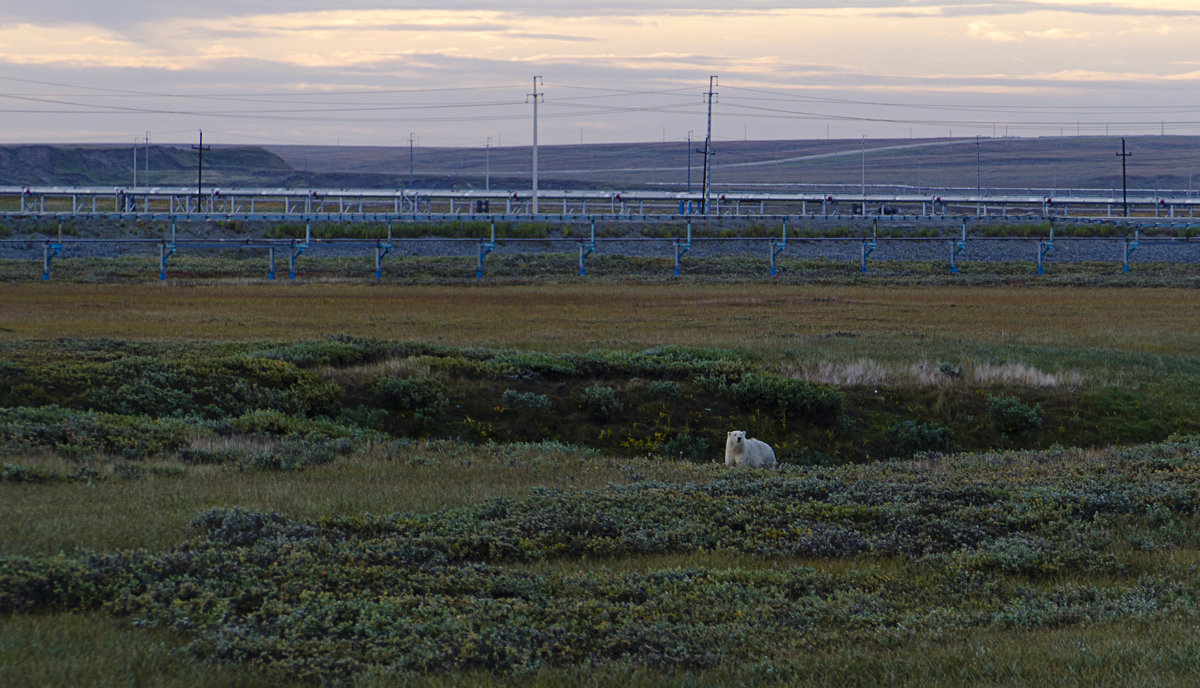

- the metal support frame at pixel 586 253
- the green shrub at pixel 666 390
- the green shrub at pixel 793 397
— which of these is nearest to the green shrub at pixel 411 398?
the green shrub at pixel 666 390

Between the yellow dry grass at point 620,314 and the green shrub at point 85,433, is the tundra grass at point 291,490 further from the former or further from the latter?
the yellow dry grass at point 620,314

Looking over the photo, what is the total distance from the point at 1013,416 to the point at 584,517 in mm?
12547

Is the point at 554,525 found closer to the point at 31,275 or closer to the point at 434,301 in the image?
the point at 434,301

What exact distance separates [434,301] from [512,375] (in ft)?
66.2

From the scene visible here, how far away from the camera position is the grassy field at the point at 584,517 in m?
6.44

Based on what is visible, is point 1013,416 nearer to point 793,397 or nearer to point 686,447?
point 793,397

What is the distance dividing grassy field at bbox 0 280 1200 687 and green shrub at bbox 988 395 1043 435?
0.27ft

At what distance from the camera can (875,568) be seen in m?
8.73

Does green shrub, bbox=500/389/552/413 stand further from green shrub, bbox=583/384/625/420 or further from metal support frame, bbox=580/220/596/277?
metal support frame, bbox=580/220/596/277

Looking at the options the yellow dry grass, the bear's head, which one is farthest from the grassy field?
the yellow dry grass

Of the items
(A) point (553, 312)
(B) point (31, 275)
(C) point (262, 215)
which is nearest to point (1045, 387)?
(A) point (553, 312)

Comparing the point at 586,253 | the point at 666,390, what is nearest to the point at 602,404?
the point at 666,390

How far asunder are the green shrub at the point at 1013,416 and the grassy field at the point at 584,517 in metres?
0.08

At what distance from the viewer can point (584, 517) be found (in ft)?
32.7
